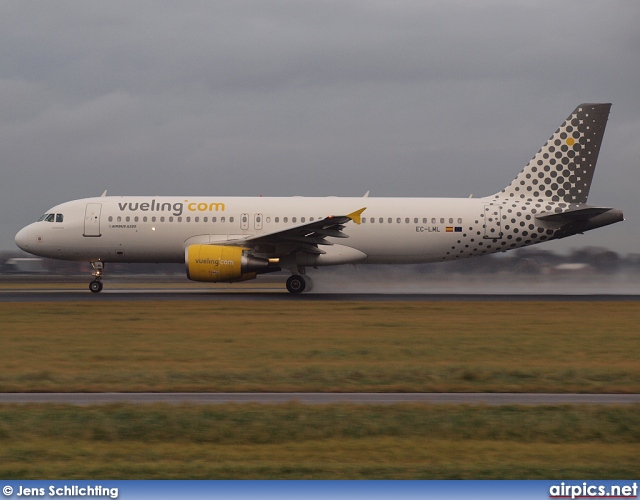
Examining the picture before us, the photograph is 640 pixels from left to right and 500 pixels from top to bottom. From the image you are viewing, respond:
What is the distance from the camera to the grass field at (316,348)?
1380cm

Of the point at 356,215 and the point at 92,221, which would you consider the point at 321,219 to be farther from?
the point at 92,221

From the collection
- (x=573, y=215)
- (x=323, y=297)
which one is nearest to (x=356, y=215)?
(x=323, y=297)

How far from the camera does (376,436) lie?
10.1 meters

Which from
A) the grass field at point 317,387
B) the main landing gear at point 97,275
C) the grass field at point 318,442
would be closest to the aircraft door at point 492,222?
the grass field at point 317,387

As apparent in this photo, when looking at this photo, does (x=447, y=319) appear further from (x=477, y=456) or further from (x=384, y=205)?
(x=477, y=456)

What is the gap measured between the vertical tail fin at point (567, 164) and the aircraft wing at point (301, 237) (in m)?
7.59

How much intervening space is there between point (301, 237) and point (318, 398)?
1994 centimetres

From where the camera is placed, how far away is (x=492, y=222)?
112 ft

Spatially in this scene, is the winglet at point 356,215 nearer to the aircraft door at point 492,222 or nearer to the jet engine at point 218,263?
the jet engine at point 218,263

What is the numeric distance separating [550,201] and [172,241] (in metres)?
15.5

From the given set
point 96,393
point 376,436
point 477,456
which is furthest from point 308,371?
point 477,456

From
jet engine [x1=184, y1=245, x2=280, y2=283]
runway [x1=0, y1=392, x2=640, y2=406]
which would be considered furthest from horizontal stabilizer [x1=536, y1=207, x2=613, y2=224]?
runway [x1=0, y1=392, x2=640, y2=406]

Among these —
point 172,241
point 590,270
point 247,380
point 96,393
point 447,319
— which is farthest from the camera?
point 590,270

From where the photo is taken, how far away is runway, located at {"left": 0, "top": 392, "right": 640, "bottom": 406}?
12.1 meters
